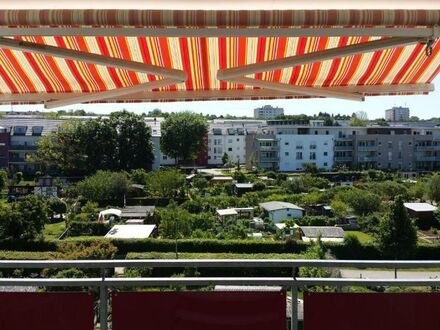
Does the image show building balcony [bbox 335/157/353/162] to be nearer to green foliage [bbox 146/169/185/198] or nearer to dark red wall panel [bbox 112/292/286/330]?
green foliage [bbox 146/169/185/198]

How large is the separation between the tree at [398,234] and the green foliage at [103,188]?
2085 cm

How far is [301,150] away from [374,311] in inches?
2140

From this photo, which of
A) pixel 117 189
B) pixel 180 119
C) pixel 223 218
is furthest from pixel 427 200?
pixel 180 119

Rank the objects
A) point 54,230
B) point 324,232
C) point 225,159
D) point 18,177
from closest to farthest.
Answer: point 324,232, point 54,230, point 18,177, point 225,159

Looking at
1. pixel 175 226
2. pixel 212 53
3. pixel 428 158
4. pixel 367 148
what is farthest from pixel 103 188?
pixel 428 158

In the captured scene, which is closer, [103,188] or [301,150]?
[103,188]

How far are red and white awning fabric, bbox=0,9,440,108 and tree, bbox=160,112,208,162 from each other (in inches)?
2075

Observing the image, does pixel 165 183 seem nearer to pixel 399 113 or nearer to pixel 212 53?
pixel 212 53

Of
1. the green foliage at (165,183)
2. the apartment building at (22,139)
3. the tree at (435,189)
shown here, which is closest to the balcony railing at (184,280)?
the green foliage at (165,183)

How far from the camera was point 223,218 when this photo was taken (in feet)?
93.8

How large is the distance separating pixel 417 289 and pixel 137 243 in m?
20.3

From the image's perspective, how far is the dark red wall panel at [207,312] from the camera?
1814mm

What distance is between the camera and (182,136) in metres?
56.3

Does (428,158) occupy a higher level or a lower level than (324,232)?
higher
